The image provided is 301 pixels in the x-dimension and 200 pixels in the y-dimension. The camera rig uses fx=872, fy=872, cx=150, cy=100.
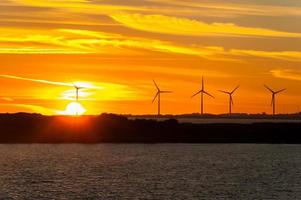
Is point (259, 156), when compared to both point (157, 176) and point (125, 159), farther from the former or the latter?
point (157, 176)

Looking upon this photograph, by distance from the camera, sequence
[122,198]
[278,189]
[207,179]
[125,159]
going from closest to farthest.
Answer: [122,198] < [278,189] < [207,179] < [125,159]

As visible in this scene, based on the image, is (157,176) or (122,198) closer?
(122,198)

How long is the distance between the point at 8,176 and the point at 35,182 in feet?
32.5

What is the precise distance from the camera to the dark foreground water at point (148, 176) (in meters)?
95.6

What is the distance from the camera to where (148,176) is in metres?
118

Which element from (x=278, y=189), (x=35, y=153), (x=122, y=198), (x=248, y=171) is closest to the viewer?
Answer: (x=122, y=198)

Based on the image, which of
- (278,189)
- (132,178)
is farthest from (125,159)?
(278,189)

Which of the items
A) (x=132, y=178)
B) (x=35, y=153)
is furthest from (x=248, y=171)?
(x=35, y=153)

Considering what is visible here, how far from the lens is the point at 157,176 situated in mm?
118500

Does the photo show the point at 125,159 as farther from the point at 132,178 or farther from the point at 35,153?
the point at 132,178

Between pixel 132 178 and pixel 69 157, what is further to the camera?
pixel 69 157

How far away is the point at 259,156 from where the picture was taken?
175625mm

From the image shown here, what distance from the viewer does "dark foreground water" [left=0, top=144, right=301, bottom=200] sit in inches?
3762

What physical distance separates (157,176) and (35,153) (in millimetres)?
62004
